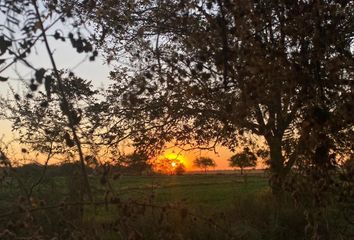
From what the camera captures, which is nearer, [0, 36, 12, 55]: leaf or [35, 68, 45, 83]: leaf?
[35, 68, 45, 83]: leaf

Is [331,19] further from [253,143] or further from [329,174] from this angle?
[253,143]

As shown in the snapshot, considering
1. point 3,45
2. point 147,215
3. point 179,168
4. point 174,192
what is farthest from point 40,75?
point 174,192

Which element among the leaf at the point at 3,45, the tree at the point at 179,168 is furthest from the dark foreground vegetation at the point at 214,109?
the tree at the point at 179,168

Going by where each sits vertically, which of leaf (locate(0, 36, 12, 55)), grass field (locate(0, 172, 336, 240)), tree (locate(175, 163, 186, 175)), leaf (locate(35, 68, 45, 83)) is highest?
tree (locate(175, 163, 186, 175))

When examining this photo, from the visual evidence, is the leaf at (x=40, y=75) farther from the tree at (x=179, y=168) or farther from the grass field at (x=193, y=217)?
the tree at (x=179, y=168)

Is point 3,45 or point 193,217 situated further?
point 193,217

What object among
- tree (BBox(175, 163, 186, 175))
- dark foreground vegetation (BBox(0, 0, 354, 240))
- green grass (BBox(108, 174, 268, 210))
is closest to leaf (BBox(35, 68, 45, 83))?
dark foreground vegetation (BBox(0, 0, 354, 240))

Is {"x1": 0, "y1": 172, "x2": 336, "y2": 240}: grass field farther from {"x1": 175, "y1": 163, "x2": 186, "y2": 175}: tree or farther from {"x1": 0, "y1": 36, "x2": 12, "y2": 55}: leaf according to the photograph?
{"x1": 0, "y1": 36, "x2": 12, "y2": 55}: leaf

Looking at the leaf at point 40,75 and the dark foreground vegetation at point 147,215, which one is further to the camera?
the dark foreground vegetation at point 147,215

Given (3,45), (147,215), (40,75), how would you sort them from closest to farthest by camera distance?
(40,75) → (3,45) → (147,215)

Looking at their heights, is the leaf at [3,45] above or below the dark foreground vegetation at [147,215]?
above

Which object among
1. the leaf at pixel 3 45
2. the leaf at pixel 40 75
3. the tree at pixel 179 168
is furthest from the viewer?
the tree at pixel 179 168

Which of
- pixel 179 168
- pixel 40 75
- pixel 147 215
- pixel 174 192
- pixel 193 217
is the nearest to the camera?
pixel 40 75

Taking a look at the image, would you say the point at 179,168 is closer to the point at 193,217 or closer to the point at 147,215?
the point at 147,215
